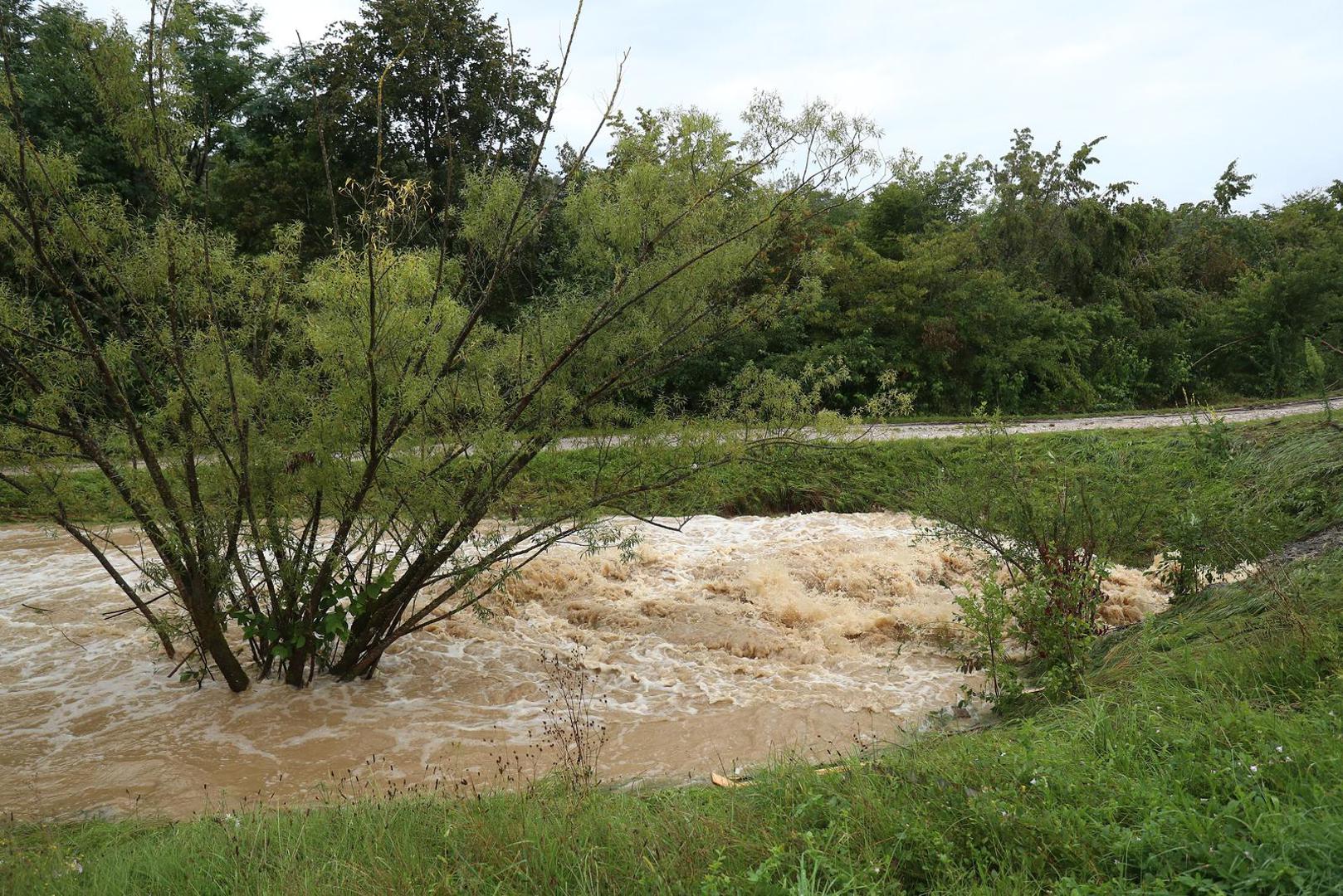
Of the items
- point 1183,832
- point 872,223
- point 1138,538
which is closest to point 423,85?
point 872,223

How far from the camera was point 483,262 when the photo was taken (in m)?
7.05

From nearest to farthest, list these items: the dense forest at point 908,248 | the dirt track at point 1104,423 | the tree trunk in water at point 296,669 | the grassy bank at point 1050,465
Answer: the tree trunk in water at point 296,669 → the grassy bank at point 1050,465 → the dirt track at point 1104,423 → the dense forest at point 908,248

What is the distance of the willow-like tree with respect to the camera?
614 cm

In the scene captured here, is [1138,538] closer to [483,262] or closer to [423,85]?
[483,262]

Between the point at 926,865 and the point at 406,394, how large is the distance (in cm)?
439

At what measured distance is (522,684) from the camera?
24.4 feet

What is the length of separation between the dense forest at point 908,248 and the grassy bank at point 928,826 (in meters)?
12.4

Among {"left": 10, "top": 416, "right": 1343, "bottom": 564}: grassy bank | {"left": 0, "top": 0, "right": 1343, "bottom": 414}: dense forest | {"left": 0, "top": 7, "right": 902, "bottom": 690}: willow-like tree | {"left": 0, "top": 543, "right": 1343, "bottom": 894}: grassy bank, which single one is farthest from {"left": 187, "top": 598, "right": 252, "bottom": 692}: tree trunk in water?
{"left": 0, "top": 0, "right": 1343, "bottom": 414}: dense forest

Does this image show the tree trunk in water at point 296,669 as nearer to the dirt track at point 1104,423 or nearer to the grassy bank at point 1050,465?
the grassy bank at point 1050,465

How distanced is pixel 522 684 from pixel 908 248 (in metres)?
14.1

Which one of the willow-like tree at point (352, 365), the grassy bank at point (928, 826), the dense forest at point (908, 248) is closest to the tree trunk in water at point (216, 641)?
the willow-like tree at point (352, 365)

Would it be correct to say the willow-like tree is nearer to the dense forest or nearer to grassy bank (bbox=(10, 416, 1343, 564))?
grassy bank (bbox=(10, 416, 1343, 564))

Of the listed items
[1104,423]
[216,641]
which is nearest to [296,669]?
A: [216,641]

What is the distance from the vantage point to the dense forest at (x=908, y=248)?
1802 centimetres
